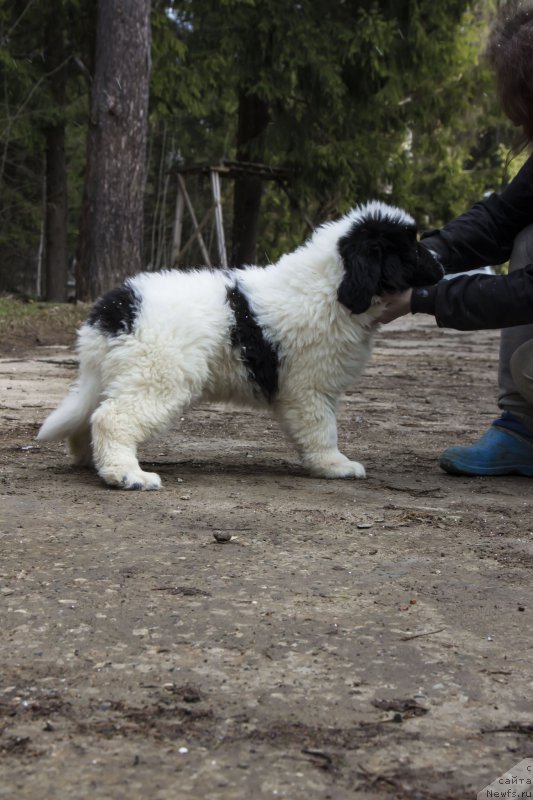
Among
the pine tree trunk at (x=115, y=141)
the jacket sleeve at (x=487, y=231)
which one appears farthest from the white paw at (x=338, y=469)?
the pine tree trunk at (x=115, y=141)

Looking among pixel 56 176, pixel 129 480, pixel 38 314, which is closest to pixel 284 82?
pixel 56 176

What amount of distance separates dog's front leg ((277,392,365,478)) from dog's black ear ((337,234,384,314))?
423 mm

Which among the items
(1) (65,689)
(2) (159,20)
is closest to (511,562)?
(1) (65,689)

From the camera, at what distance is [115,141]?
11422mm

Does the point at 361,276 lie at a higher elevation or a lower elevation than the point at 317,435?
higher

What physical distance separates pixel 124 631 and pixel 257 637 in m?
0.30

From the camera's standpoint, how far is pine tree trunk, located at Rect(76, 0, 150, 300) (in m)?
11.4

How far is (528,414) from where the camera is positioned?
4.27 meters

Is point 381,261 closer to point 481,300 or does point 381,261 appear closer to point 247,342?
point 481,300

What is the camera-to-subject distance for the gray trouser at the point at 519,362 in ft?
13.3

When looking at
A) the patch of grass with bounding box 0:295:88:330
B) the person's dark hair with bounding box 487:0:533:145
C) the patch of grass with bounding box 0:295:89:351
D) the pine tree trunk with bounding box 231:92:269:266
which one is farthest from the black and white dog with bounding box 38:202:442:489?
the pine tree trunk with bounding box 231:92:269:266

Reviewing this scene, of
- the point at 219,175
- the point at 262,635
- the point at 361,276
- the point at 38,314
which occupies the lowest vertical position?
the point at 262,635

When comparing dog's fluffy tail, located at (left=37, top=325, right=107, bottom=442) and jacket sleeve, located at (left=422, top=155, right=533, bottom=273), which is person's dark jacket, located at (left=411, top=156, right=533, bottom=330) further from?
dog's fluffy tail, located at (left=37, top=325, right=107, bottom=442)

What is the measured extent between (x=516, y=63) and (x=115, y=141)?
826 cm
